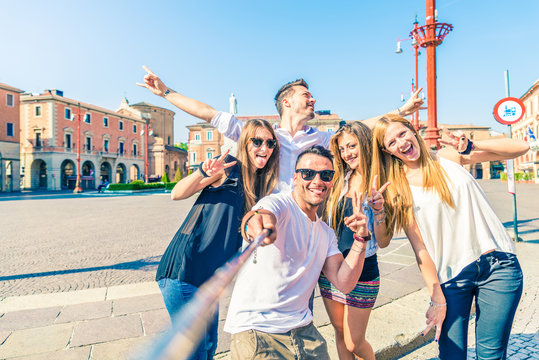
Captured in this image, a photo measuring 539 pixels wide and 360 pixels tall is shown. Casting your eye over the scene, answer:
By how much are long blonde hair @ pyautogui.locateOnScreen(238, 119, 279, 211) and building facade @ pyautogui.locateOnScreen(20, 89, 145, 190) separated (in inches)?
1549

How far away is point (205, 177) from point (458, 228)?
147cm

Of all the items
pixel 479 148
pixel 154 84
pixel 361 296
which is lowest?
pixel 361 296

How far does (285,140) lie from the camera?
8.00ft

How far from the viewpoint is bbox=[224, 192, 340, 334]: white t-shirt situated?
1.55 m

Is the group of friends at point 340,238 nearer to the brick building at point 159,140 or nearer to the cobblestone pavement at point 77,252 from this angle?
the cobblestone pavement at point 77,252

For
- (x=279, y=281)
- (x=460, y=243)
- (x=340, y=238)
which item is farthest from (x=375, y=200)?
(x=279, y=281)

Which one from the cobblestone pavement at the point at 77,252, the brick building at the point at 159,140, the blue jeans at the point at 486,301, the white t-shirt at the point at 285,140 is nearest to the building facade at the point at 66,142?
the brick building at the point at 159,140

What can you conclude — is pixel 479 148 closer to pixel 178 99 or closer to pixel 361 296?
pixel 361 296

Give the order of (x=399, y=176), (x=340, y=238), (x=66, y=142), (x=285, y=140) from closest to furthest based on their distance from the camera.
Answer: (x=399, y=176)
(x=340, y=238)
(x=285, y=140)
(x=66, y=142)

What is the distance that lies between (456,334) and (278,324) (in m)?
1.12

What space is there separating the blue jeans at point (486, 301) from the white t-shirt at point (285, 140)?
116 centimetres

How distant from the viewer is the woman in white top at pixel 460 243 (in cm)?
186

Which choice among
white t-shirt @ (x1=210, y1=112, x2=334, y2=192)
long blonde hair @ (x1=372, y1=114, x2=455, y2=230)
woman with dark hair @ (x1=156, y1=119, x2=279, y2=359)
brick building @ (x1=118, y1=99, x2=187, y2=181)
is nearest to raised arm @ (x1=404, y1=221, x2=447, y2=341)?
long blonde hair @ (x1=372, y1=114, x2=455, y2=230)

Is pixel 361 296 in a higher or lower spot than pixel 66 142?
lower
